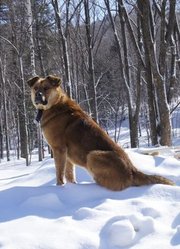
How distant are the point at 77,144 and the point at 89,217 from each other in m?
1.49

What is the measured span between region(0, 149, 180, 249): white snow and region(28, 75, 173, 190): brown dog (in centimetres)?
16

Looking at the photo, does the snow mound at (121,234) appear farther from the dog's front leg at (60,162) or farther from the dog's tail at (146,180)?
the dog's front leg at (60,162)

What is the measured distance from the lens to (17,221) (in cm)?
423

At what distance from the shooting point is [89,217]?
430 cm

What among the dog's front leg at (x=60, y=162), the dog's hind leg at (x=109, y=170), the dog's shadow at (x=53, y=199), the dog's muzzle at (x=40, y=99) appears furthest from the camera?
the dog's muzzle at (x=40, y=99)

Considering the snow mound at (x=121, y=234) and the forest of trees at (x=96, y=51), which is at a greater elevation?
the forest of trees at (x=96, y=51)

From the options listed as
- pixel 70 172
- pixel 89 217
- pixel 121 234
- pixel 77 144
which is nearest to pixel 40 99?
pixel 77 144

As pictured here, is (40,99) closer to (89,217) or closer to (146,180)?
(146,180)

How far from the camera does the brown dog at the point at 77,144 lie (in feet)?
17.2

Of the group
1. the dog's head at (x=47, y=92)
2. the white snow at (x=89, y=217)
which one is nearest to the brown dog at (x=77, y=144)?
the dog's head at (x=47, y=92)

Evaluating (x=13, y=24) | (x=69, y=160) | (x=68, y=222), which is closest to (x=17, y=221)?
(x=68, y=222)

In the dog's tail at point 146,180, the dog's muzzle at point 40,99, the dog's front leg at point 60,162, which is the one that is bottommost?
the dog's tail at point 146,180

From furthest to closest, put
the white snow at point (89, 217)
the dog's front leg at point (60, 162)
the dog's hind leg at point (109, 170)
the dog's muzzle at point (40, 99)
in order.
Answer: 1. the dog's muzzle at point (40, 99)
2. the dog's front leg at point (60, 162)
3. the dog's hind leg at point (109, 170)
4. the white snow at point (89, 217)

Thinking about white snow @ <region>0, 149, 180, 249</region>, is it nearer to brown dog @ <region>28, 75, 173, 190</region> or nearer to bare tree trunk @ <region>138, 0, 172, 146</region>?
brown dog @ <region>28, 75, 173, 190</region>
